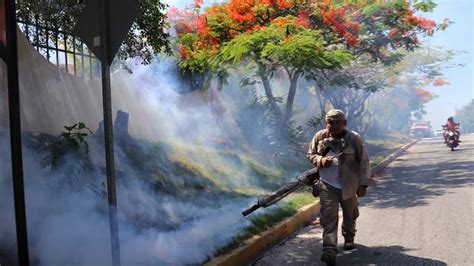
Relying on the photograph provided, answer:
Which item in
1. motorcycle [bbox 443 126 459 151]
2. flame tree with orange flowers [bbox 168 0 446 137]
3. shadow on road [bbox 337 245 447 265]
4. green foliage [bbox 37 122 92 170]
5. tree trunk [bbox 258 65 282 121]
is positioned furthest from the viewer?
motorcycle [bbox 443 126 459 151]

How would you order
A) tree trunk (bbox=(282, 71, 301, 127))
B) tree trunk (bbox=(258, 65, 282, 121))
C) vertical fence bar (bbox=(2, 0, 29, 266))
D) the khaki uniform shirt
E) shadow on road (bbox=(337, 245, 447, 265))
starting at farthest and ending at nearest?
tree trunk (bbox=(282, 71, 301, 127)), tree trunk (bbox=(258, 65, 282, 121)), the khaki uniform shirt, shadow on road (bbox=(337, 245, 447, 265)), vertical fence bar (bbox=(2, 0, 29, 266))

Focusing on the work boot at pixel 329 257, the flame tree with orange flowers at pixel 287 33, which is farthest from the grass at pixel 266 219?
the flame tree with orange flowers at pixel 287 33

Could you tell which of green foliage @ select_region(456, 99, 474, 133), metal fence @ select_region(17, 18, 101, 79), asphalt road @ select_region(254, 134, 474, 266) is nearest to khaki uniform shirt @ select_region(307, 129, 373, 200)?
asphalt road @ select_region(254, 134, 474, 266)

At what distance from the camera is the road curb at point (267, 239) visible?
419 centimetres

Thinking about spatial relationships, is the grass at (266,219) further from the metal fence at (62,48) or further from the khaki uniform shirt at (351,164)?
the metal fence at (62,48)

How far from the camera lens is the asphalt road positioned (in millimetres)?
4348

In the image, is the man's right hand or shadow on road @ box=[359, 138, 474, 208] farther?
shadow on road @ box=[359, 138, 474, 208]

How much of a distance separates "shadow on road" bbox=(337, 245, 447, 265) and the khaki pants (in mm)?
211

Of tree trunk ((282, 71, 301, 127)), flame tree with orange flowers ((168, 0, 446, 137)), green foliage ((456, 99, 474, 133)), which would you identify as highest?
flame tree with orange flowers ((168, 0, 446, 137))

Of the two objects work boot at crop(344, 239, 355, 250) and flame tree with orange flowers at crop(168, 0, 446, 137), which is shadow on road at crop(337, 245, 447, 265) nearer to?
work boot at crop(344, 239, 355, 250)

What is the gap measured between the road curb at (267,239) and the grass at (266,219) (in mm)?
69

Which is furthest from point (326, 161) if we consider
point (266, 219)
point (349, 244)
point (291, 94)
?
point (291, 94)

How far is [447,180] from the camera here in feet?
32.0

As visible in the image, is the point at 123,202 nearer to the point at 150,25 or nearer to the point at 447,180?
the point at 150,25
